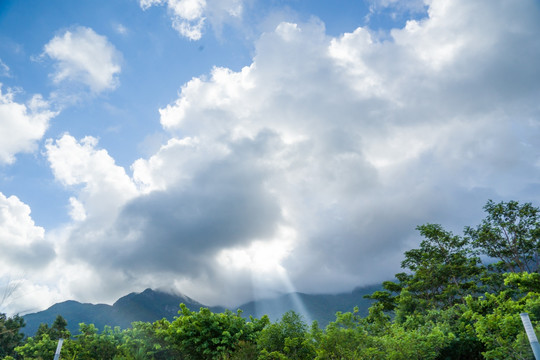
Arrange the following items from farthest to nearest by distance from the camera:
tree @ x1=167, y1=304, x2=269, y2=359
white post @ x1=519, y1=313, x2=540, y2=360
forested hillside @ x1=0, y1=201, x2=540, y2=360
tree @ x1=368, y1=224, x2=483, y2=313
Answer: tree @ x1=368, y1=224, x2=483, y2=313
tree @ x1=167, y1=304, x2=269, y2=359
forested hillside @ x1=0, y1=201, x2=540, y2=360
white post @ x1=519, y1=313, x2=540, y2=360

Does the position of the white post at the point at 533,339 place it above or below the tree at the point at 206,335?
below

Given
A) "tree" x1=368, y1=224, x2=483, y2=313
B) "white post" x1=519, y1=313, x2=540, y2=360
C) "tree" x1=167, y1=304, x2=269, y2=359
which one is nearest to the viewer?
"white post" x1=519, y1=313, x2=540, y2=360

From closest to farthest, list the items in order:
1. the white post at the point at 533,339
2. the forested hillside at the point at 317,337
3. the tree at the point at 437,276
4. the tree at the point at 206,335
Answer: the white post at the point at 533,339
the forested hillside at the point at 317,337
the tree at the point at 206,335
the tree at the point at 437,276

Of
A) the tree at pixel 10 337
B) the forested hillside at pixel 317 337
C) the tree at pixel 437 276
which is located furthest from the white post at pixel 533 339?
the tree at pixel 10 337

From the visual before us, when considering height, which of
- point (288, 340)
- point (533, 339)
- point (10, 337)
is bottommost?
point (533, 339)

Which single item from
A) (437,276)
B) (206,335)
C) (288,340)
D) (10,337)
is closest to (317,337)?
(288,340)

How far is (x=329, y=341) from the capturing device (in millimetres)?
14500

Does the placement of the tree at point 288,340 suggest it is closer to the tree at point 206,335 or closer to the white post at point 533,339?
the tree at point 206,335

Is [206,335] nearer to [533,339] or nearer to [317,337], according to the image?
[317,337]

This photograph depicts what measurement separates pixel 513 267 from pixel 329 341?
34428 millimetres

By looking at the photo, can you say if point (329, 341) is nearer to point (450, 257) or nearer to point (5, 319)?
point (450, 257)

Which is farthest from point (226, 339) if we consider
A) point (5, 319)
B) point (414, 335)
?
point (5, 319)

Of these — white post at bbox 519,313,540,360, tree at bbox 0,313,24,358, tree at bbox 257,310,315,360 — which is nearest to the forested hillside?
tree at bbox 257,310,315,360

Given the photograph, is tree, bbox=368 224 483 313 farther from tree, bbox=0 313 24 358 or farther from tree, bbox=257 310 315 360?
tree, bbox=0 313 24 358
